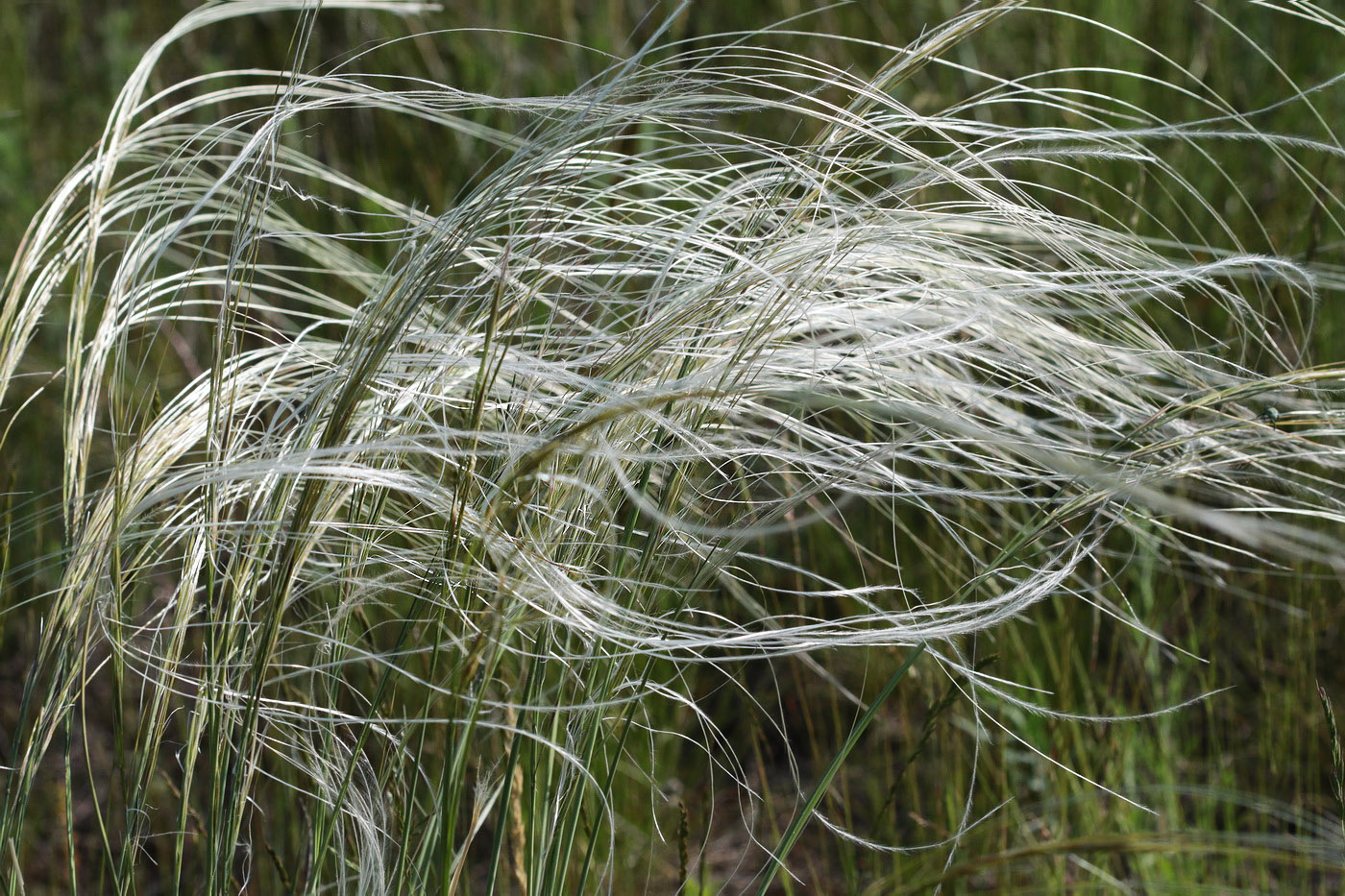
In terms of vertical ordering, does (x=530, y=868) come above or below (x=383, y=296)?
below

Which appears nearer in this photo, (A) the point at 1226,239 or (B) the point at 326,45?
(A) the point at 1226,239

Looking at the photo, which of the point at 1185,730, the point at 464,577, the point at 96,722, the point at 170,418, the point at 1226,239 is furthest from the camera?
the point at 96,722

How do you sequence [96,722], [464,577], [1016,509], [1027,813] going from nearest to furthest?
[464,577] → [1016,509] → [1027,813] → [96,722]

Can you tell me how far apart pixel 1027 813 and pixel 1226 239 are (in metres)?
0.96

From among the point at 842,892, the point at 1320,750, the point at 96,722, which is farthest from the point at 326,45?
the point at 1320,750

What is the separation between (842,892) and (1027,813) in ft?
0.90

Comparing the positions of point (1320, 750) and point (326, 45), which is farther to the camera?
point (326, 45)

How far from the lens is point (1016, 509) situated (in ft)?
4.05

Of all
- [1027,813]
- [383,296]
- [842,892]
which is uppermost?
[383,296]

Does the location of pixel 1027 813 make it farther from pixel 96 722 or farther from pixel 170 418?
pixel 96 722

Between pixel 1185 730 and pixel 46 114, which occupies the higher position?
pixel 46 114

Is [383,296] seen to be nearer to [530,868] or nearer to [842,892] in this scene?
[530,868]

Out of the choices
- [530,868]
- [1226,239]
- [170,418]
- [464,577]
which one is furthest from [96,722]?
[1226,239]

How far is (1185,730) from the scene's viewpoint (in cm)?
148
